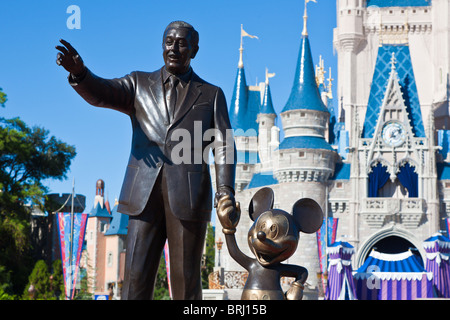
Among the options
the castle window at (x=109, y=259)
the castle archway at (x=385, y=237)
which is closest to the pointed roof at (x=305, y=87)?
the castle archway at (x=385, y=237)

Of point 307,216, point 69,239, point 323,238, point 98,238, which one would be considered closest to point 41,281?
point 69,239

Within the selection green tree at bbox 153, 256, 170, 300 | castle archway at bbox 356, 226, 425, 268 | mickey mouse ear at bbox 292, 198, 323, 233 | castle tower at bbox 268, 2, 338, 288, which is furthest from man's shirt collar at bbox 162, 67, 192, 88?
green tree at bbox 153, 256, 170, 300

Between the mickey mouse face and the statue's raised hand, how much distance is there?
2.01m

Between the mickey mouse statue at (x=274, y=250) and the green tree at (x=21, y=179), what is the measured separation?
80.7 feet

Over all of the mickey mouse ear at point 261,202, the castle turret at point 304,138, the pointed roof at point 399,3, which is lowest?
the mickey mouse ear at point 261,202

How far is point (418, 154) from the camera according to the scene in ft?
135

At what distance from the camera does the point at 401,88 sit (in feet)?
140

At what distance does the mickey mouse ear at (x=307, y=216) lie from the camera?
6762mm

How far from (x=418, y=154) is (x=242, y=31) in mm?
13476

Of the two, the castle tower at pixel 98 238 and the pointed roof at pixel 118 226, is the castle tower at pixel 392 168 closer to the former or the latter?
the pointed roof at pixel 118 226

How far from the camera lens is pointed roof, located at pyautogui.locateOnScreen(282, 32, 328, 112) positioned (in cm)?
4125
